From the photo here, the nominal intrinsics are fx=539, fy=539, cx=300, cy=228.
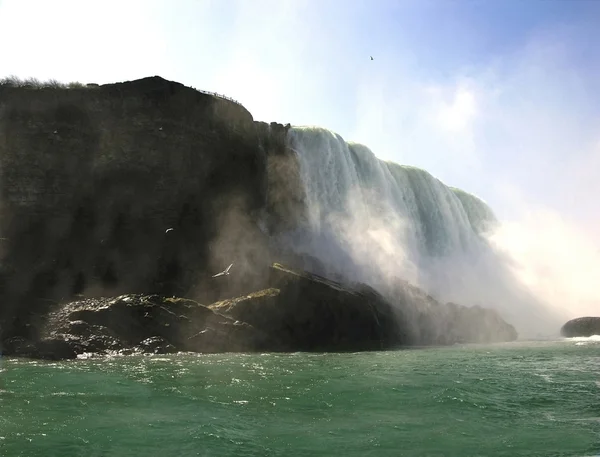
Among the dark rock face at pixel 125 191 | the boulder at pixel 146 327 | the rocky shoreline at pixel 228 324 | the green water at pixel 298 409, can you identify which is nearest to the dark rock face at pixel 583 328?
the rocky shoreline at pixel 228 324

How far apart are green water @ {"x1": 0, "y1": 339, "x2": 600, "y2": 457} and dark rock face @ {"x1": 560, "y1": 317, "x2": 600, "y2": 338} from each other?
72.1 feet

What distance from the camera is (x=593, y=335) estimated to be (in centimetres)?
3622

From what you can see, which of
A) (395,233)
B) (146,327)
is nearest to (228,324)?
(146,327)

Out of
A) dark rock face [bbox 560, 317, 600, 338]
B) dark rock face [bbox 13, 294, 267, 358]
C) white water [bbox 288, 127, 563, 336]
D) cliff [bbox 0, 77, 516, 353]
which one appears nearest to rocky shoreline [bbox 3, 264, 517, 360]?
dark rock face [bbox 13, 294, 267, 358]

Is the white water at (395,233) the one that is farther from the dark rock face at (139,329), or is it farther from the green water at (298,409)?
the green water at (298,409)

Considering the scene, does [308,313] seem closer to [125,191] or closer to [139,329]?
[139,329]

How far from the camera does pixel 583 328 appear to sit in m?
37.1

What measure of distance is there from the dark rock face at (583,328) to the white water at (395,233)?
4.86 m

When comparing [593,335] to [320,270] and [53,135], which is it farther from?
[53,135]

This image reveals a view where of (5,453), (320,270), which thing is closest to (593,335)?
(320,270)

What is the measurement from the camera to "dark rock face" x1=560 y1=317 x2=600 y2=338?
121ft

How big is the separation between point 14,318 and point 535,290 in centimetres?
4445

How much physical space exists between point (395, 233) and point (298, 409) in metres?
29.7

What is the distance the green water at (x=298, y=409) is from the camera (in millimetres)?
8172
